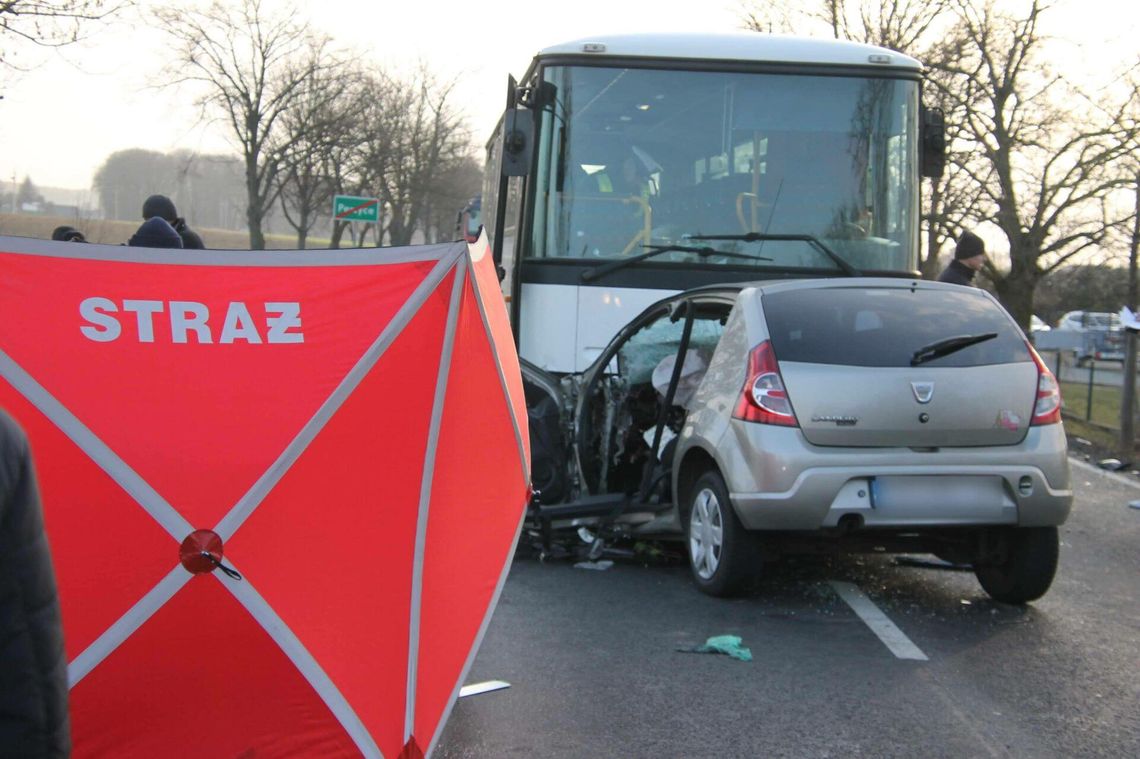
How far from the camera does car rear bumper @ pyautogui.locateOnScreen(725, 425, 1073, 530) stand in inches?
229

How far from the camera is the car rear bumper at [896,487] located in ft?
19.0

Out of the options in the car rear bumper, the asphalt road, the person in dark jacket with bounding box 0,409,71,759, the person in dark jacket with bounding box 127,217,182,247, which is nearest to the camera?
the person in dark jacket with bounding box 0,409,71,759

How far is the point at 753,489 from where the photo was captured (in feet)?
19.4

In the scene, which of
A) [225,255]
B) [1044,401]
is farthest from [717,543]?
[225,255]

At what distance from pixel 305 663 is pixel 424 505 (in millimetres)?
515

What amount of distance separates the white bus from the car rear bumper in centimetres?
288

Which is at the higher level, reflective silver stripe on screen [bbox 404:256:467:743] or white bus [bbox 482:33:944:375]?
white bus [bbox 482:33:944:375]

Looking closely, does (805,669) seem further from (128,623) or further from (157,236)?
(157,236)

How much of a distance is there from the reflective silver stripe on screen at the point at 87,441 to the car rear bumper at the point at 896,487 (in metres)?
3.39

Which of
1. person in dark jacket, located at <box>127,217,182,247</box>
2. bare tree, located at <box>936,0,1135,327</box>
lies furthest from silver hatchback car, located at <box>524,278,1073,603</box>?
bare tree, located at <box>936,0,1135,327</box>

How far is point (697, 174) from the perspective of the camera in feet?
29.0

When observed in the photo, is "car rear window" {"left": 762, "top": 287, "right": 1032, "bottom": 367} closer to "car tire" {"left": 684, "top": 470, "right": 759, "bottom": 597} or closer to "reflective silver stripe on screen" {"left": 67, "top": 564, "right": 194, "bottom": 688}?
"car tire" {"left": 684, "top": 470, "right": 759, "bottom": 597}

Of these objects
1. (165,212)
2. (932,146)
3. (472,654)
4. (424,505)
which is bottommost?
(472,654)

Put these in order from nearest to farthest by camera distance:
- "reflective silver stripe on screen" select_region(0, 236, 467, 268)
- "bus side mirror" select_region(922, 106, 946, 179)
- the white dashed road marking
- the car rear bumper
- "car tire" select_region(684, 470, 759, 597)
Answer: "reflective silver stripe on screen" select_region(0, 236, 467, 268) < the white dashed road marking < the car rear bumper < "car tire" select_region(684, 470, 759, 597) < "bus side mirror" select_region(922, 106, 946, 179)
